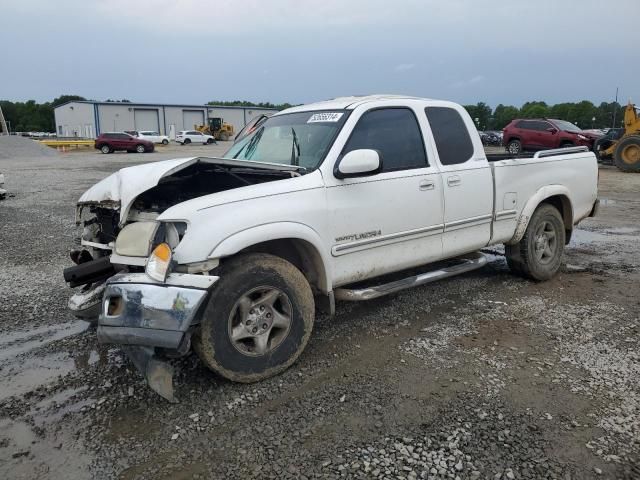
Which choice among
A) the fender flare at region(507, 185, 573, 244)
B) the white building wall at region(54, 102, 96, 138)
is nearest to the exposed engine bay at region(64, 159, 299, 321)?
the fender flare at region(507, 185, 573, 244)

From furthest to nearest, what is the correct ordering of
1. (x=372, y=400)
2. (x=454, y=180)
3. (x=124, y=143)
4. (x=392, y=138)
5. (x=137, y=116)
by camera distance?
(x=137, y=116)
(x=124, y=143)
(x=454, y=180)
(x=392, y=138)
(x=372, y=400)

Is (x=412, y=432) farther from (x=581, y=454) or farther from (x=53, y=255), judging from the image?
(x=53, y=255)

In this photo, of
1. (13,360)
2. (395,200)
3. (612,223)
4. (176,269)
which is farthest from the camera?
(612,223)

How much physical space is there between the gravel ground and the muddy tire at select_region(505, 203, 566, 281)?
1.49ft

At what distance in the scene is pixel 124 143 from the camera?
3981cm

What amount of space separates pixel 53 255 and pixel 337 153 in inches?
189

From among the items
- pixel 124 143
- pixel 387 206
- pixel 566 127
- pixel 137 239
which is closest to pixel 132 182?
pixel 137 239

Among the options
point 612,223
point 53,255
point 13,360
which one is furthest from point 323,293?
point 612,223

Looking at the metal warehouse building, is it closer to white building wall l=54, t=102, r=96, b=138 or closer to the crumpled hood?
white building wall l=54, t=102, r=96, b=138

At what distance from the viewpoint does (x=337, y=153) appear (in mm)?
4039

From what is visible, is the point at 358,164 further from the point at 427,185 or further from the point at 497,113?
the point at 497,113

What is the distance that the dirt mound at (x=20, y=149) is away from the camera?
118ft

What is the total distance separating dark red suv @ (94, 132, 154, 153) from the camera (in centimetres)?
3975

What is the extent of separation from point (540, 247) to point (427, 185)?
2.09 m
